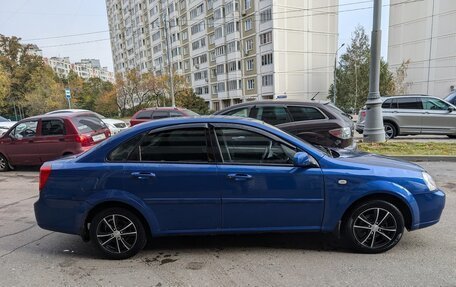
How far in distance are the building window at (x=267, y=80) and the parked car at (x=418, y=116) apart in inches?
1279

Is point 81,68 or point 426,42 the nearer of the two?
point 426,42

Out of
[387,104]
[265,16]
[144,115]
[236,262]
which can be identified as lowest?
[236,262]

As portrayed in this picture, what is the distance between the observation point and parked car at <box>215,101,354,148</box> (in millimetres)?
7133

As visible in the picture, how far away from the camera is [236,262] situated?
3.59 meters

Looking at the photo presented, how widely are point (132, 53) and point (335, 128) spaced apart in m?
92.4

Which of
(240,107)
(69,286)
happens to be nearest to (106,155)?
(69,286)

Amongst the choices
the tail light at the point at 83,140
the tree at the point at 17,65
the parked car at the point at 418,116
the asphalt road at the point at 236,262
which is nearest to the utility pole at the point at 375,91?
the parked car at the point at 418,116

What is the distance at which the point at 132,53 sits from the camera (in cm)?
9162

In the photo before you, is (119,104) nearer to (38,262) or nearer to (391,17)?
(391,17)

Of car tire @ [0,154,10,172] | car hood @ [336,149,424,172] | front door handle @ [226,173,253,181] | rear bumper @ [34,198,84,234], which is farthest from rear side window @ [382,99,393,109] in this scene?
car tire @ [0,154,10,172]

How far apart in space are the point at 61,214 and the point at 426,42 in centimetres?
5294

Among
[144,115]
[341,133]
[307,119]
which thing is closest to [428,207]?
[341,133]

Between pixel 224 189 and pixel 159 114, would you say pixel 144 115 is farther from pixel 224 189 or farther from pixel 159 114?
pixel 224 189

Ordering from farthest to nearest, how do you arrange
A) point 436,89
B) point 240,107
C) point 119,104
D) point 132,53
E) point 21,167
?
1. point 132,53
2. point 119,104
3. point 436,89
4. point 21,167
5. point 240,107
